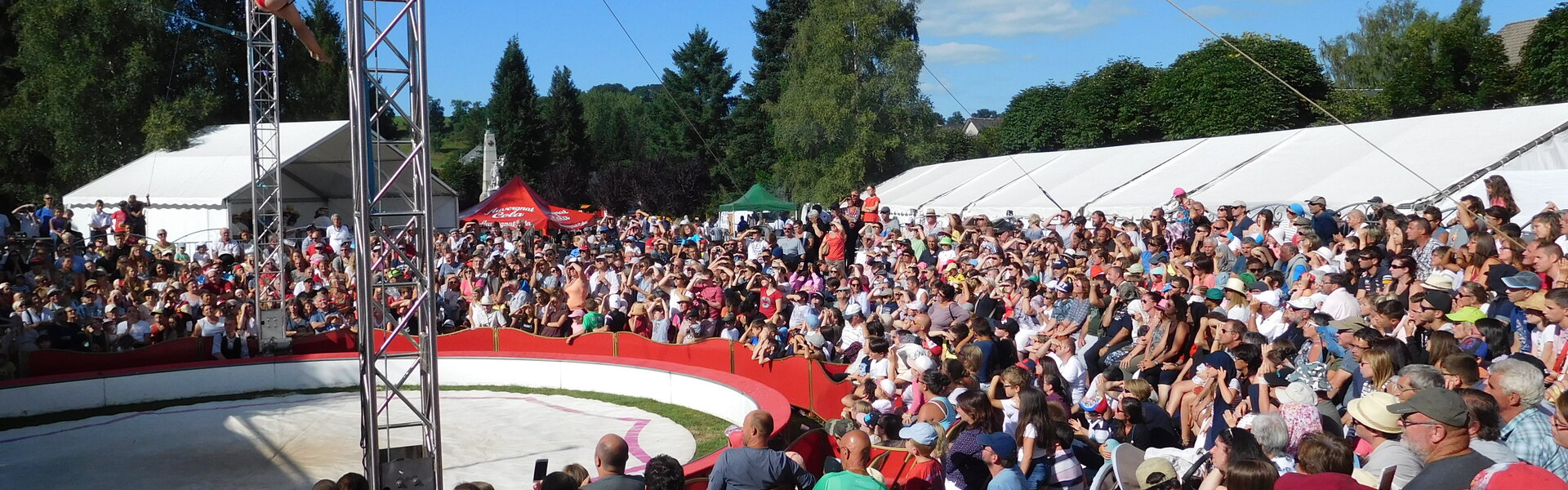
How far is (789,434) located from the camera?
9992 millimetres

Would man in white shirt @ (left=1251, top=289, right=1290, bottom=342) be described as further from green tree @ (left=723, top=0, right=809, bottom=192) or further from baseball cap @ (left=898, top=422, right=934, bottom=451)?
green tree @ (left=723, top=0, right=809, bottom=192)

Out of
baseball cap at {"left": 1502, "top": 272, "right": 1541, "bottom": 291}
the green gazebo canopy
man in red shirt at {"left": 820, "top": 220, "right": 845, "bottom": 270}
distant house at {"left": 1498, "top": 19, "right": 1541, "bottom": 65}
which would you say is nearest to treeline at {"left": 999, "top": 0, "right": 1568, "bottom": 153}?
distant house at {"left": 1498, "top": 19, "right": 1541, "bottom": 65}

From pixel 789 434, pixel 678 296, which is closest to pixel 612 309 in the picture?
pixel 678 296

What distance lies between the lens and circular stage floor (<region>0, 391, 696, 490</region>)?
11195 mm

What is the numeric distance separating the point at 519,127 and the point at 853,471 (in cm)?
5782

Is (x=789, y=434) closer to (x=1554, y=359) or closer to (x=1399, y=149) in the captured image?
(x=1554, y=359)

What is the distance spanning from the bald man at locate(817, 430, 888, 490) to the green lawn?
19.4ft

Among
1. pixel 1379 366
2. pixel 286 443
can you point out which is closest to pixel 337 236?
pixel 286 443

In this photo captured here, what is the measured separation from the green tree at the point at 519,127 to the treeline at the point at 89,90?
22.1 meters

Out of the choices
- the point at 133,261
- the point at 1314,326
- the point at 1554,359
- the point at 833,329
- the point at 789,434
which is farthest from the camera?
the point at 133,261

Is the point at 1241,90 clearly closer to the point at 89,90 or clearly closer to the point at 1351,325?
the point at 1351,325

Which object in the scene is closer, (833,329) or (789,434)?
(789,434)

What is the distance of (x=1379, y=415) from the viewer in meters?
5.26

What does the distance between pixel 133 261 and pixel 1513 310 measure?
22.8 metres
